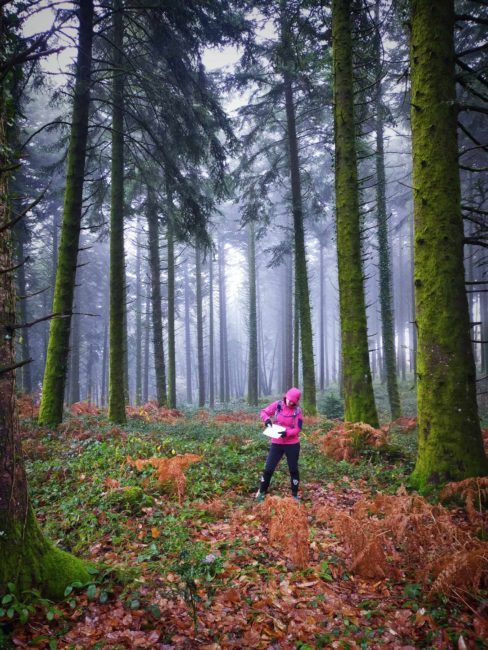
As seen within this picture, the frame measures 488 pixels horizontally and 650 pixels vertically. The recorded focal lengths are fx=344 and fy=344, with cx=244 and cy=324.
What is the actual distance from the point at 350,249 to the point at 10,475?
6984 millimetres

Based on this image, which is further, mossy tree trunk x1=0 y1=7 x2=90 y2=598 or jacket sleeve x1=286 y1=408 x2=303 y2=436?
jacket sleeve x1=286 y1=408 x2=303 y2=436

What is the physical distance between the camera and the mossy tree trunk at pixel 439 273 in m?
4.77

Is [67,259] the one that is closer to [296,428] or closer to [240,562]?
[296,428]

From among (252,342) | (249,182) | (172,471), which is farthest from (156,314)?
(172,471)

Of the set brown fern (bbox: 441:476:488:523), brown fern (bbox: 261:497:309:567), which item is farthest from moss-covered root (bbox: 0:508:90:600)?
brown fern (bbox: 441:476:488:523)

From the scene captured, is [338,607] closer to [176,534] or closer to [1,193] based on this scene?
[176,534]

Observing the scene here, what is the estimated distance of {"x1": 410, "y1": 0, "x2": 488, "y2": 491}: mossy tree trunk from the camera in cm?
477

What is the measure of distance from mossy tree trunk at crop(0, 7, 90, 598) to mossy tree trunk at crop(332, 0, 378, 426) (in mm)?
6104

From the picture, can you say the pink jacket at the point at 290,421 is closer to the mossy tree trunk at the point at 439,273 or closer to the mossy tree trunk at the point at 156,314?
the mossy tree trunk at the point at 439,273

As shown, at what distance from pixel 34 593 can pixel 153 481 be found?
286cm

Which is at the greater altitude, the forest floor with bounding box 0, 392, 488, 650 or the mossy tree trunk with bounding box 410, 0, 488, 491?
the mossy tree trunk with bounding box 410, 0, 488, 491

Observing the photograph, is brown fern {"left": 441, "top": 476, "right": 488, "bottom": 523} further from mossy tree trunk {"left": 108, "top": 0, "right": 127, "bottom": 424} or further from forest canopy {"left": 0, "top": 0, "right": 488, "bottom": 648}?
mossy tree trunk {"left": 108, "top": 0, "right": 127, "bottom": 424}

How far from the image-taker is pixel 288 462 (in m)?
5.66

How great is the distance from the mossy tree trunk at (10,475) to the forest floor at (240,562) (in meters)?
0.18
